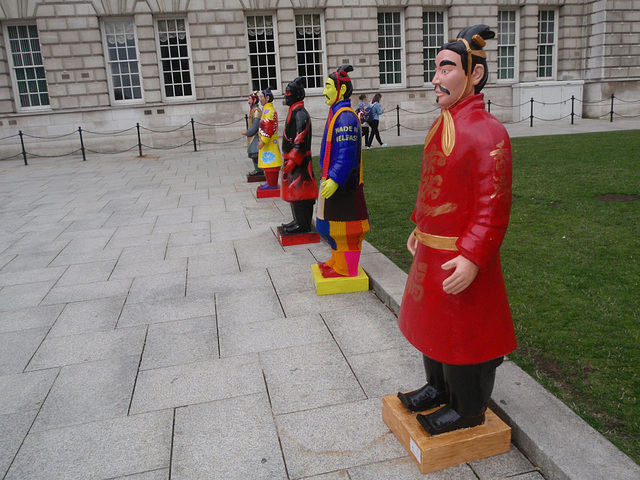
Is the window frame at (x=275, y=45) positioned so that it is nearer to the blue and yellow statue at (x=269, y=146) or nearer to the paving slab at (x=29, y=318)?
the blue and yellow statue at (x=269, y=146)

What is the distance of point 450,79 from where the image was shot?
242 centimetres

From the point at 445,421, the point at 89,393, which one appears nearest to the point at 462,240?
the point at 445,421

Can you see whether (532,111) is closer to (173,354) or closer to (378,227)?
(378,227)

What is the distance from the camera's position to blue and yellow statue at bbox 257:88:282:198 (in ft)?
29.2

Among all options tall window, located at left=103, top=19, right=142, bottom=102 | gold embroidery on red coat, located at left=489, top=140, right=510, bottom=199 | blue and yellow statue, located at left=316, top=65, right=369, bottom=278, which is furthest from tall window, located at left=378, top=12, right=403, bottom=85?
gold embroidery on red coat, located at left=489, top=140, right=510, bottom=199

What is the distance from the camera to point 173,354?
4062mm

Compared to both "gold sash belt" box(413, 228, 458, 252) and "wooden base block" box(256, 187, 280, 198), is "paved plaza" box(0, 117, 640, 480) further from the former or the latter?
"wooden base block" box(256, 187, 280, 198)

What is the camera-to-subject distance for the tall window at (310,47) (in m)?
20.7

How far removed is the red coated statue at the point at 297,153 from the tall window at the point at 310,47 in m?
15.3

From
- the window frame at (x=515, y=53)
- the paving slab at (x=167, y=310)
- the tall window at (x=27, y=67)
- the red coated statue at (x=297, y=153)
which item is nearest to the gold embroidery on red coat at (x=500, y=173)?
the paving slab at (x=167, y=310)

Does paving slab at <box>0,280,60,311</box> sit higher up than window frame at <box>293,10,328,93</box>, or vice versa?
window frame at <box>293,10,328,93</box>

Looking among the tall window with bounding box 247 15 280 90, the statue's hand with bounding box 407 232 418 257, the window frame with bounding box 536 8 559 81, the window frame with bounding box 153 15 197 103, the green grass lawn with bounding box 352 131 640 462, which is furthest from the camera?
the window frame with bounding box 536 8 559 81

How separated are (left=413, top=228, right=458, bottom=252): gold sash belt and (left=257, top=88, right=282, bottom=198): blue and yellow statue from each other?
6690 mm

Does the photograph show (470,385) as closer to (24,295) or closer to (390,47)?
(24,295)
